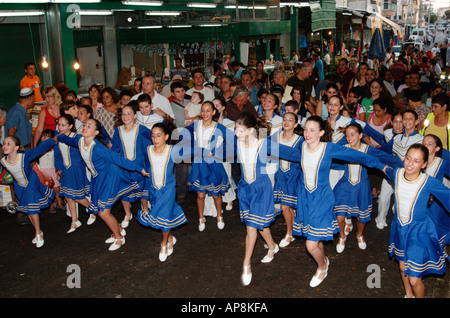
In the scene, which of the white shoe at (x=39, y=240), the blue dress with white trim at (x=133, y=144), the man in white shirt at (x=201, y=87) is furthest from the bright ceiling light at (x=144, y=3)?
the white shoe at (x=39, y=240)

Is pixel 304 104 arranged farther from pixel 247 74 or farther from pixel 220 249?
pixel 220 249

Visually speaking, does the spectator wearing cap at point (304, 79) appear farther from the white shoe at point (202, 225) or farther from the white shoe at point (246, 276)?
the white shoe at point (246, 276)

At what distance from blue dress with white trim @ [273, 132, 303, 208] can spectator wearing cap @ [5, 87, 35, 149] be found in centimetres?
440

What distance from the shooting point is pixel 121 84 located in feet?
44.7

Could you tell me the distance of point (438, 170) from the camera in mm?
5207

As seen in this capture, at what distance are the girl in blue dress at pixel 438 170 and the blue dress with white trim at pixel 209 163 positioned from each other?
8.63ft

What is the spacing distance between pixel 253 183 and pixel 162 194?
3.77 ft

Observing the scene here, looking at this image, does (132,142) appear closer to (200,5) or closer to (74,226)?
(74,226)

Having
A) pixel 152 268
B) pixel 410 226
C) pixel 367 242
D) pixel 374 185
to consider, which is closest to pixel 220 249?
pixel 152 268

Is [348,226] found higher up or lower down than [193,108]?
lower down

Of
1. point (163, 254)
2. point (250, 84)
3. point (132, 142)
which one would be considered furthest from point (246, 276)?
point (250, 84)

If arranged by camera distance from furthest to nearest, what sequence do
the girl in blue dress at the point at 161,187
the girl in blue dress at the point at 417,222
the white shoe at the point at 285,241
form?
the white shoe at the point at 285,241 < the girl in blue dress at the point at 161,187 < the girl in blue dress at the point at 417,222

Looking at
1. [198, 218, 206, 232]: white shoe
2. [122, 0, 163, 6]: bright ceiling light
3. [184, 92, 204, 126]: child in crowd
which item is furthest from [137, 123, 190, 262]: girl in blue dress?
[122, 0, 163, 6]: bright ceiling light

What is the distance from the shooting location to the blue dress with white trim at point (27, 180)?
6.02 metres
